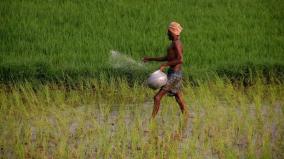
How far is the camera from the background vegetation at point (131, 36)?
9.97m

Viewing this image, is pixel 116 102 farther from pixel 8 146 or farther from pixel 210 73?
pixel 8 146

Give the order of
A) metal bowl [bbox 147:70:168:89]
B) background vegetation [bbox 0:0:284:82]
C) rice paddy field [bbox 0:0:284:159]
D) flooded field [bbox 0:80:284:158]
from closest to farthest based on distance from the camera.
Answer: flooded field [bbox 0:80:284:158], rice paddy field [bbox 0:0:284:159], metal bowl [bbox 147:70:168:89], background vegetation [bbox 0:0:284:82]

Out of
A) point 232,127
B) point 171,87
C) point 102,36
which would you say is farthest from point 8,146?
point 102,36

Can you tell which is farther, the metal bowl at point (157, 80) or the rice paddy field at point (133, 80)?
the metal bowl at point (157, 80)

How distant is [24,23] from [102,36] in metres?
1.86

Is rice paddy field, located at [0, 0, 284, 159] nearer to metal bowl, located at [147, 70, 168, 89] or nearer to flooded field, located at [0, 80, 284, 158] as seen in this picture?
flooded field, located at [0, 80, 284, 158]

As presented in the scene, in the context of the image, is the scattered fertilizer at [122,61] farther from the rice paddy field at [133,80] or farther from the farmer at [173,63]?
the farmer at [173,63]

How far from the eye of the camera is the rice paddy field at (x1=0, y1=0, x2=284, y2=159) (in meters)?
6.77

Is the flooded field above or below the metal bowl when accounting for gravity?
below

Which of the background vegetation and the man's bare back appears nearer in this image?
the man's bare back

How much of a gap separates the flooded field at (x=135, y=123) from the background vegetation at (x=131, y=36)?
452mm

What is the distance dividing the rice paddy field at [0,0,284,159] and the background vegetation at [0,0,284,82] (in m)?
0.02

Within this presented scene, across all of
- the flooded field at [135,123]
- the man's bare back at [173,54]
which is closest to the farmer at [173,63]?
the man's bare back at [173,54]

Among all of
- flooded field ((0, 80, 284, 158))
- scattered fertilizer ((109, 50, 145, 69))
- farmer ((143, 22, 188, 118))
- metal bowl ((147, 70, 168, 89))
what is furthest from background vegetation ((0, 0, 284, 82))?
metal bowl ((147, 70, 168, 89))
